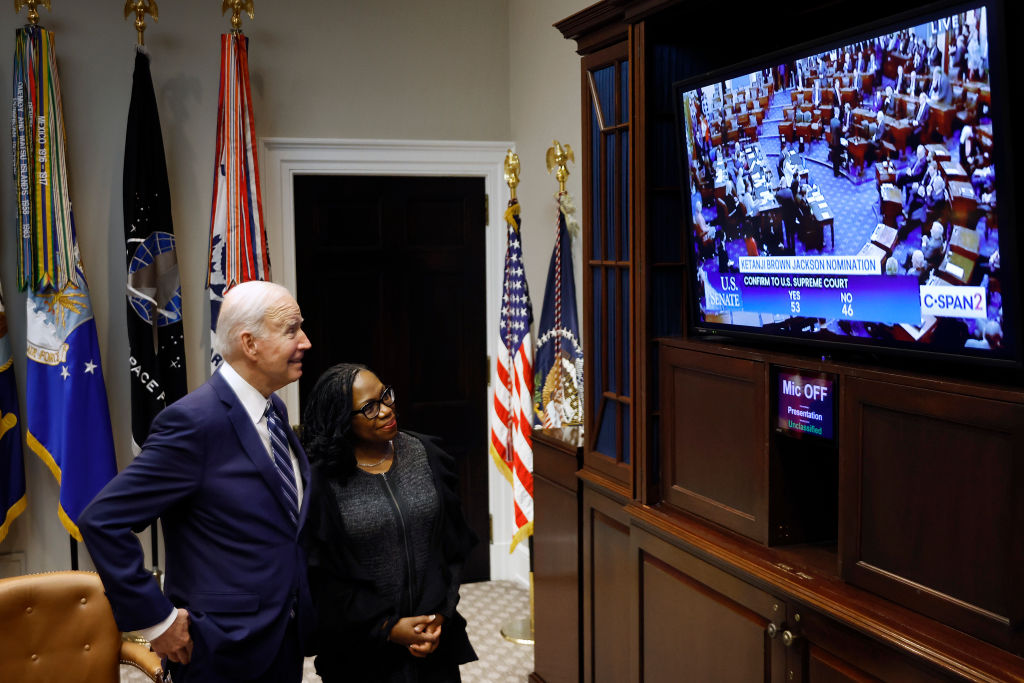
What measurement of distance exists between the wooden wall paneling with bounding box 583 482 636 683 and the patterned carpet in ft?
2.25

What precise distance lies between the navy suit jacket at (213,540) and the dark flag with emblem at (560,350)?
185 centimetres

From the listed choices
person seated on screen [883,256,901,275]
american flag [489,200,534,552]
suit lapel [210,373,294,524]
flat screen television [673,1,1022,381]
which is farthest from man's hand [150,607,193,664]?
american flag [489,200,534,552]

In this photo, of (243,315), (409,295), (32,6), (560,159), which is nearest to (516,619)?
(409,295)

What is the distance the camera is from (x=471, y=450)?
4922 mm

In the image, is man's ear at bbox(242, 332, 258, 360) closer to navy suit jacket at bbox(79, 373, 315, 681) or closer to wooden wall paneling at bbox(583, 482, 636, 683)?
navy suit jacket at bbox(79, 373, 315, 681)

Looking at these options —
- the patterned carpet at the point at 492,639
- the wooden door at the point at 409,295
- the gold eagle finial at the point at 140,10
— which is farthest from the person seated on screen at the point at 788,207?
the gold eagle finial at the point at 140,10

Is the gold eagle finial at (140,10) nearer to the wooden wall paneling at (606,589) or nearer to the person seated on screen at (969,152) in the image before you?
the wooden wall paneling at (606,589)

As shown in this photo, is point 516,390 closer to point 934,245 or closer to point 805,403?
point 805,403

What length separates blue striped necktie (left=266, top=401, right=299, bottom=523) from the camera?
80.0 inches

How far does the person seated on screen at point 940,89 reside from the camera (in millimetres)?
1791

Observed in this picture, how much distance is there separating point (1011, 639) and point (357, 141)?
3639 millimetres

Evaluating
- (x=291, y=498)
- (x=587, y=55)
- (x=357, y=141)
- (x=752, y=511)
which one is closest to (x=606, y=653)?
(x=752, y=511)

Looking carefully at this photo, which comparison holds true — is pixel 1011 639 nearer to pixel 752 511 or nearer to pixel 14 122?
pixel 752 511

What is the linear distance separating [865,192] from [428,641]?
1353mm
